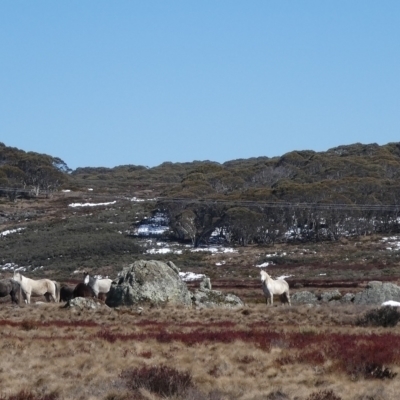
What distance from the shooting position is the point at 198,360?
47.4 feet

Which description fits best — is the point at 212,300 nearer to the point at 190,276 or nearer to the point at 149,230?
the point at 190,276

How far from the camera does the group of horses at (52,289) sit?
3169 cm

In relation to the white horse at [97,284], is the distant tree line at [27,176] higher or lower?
higher

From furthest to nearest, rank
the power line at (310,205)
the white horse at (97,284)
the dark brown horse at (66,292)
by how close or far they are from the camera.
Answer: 1. the power line at (310,205)
2. the dark brown horse at (66,292)
3. the white horse at (97,284)

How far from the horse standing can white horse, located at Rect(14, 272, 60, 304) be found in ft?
0.75

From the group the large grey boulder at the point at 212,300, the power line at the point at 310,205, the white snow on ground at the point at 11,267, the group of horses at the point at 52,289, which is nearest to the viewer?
the large grey boulder at the point at 212,300

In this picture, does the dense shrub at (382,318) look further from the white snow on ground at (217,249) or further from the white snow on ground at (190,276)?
the white snow on ground at (217,249)

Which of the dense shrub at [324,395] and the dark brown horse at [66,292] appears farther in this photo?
the dark brown horse at [66,292]

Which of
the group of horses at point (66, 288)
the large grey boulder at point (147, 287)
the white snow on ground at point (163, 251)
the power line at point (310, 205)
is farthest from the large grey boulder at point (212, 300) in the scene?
the power line at point (310, 205)

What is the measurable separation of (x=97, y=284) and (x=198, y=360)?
18985 mm

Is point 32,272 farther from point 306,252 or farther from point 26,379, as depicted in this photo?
point 26,379

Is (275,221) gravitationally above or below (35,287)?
above

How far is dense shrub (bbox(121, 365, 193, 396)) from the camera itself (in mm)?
11398

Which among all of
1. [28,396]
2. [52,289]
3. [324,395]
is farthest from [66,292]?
[324,395]
